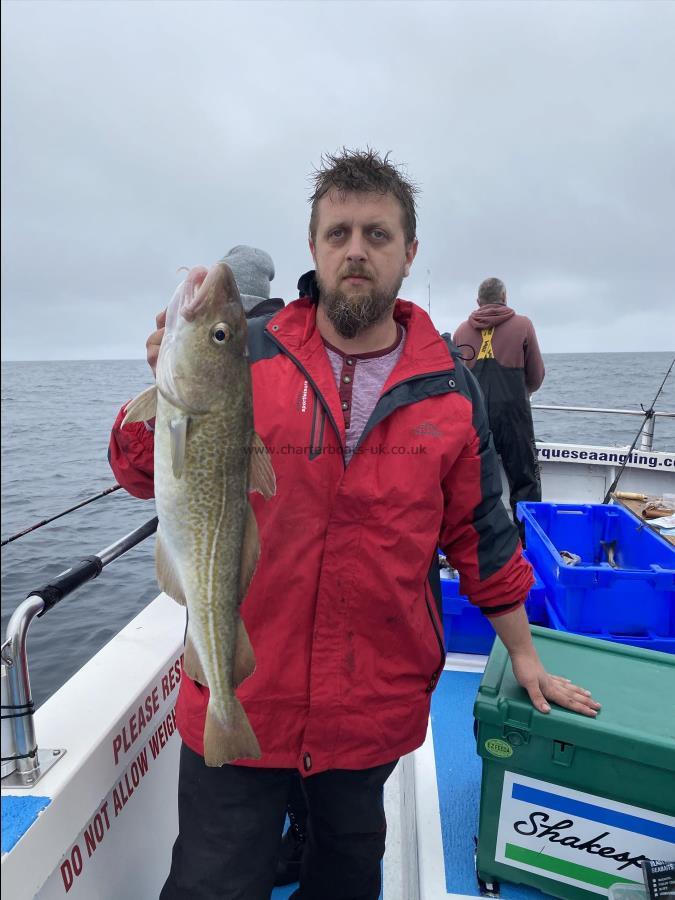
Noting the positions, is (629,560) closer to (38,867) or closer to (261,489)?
(261,489)

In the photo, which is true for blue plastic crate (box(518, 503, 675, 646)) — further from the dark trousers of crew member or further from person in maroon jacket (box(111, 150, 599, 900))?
the dark trousers of crew member

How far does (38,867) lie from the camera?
65.7 inches

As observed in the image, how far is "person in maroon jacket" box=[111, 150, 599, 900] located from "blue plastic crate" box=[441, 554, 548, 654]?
187 centimetres

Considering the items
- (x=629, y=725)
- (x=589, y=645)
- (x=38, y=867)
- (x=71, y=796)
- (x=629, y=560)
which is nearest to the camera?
(x=38, y=867)

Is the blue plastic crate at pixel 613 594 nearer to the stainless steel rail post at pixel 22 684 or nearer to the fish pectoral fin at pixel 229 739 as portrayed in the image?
A: the fish pectoral fin at pixel 229 739

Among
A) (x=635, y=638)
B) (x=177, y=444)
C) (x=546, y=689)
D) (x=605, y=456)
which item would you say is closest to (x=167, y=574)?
(x=177, y=444)

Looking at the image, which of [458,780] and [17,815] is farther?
[458,780]

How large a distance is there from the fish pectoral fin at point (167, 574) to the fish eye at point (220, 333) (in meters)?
0.62

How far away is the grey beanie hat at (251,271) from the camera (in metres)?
3.49

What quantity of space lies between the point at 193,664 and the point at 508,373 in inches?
210

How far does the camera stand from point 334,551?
1.89m

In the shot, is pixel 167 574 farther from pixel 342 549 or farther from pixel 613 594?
pixel 613 594

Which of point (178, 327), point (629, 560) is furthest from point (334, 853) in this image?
point (629, 560)

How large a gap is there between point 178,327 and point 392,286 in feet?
2.61
